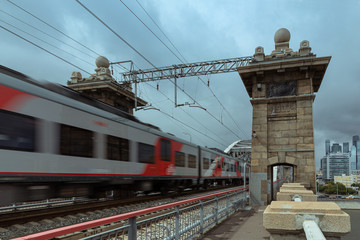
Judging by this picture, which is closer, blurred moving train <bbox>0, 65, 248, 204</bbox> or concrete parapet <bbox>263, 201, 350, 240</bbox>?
concrete parapet <bbox>263, 201, 350, 240</bbox>

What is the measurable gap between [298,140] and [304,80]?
344 centimetres

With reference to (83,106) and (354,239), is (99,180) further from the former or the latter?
(354,239)

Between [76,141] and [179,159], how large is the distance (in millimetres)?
9043

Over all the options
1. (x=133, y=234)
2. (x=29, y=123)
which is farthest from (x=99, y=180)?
(x=133, y=234)

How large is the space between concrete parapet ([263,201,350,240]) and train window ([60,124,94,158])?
299 inches

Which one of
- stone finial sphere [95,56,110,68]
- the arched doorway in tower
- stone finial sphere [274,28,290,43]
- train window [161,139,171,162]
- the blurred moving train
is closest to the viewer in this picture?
the blurred moving train

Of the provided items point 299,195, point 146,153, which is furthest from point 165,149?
point 299,195

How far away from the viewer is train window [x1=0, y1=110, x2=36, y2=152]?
7.56 m

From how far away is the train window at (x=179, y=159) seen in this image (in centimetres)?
1758

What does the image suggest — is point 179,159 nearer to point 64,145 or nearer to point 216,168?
point 216,168

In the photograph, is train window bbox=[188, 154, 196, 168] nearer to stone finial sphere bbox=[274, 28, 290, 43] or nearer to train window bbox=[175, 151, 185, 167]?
train window bbox=[175, 151, 185, 167]

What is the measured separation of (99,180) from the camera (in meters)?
10.7

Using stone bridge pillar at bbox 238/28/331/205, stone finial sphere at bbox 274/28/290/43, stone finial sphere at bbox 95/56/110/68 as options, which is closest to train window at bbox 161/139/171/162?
stone bridge pillar at bbox 238/28/331/205

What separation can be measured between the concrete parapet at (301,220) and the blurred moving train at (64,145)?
6.76 m
